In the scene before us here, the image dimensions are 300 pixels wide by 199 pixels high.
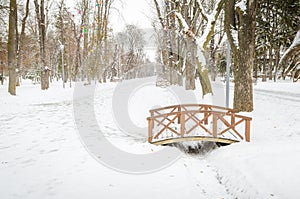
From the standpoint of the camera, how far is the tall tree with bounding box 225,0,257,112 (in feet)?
31.5

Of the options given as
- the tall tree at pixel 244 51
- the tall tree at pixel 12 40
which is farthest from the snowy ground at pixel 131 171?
the tall tree at pixel 12 40

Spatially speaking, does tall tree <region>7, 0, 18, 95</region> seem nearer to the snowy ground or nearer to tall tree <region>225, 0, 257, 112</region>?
the snowy ground

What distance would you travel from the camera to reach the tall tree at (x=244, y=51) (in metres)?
9.60

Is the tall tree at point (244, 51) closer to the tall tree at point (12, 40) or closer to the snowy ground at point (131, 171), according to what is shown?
the snowy ground at point (131, 171)

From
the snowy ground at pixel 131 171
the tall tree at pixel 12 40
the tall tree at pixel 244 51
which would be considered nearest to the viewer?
the snowy ground at pixel 131 171

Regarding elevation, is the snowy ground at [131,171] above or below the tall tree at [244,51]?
below

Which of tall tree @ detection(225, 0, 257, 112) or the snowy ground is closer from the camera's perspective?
the snowy ground

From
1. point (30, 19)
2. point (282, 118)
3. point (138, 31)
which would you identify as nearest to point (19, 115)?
point (282, 118)

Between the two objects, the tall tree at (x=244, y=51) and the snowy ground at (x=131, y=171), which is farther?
the tall tree at (x=244, y=51)

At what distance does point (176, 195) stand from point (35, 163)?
3412mm

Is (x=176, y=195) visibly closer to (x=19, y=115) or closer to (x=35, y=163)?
(x=35, y=163)

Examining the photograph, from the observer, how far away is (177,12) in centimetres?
1298

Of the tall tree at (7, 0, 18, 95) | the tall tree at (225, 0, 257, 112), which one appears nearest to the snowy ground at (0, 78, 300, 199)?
the tall tree at (225, 0, 257, 112)

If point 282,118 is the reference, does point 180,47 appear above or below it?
above
